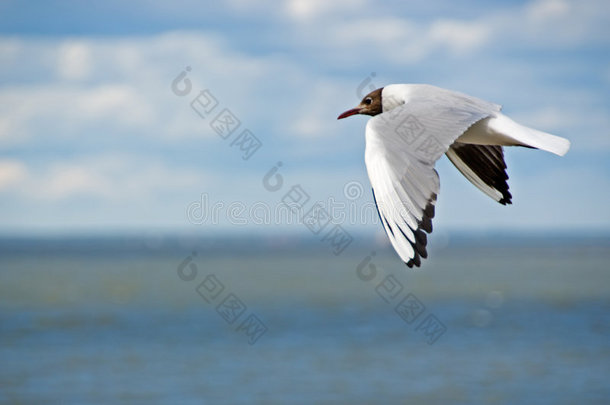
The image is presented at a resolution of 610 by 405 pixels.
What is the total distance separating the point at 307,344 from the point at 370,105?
2625 cm

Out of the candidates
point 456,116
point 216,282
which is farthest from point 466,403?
point 216,282

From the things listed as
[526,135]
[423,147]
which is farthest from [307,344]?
[423,147]

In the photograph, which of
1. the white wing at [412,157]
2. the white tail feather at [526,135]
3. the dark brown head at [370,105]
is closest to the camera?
the white wing at [412,157]

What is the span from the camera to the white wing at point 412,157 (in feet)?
12.8

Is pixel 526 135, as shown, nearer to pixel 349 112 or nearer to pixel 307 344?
pixel 349 112

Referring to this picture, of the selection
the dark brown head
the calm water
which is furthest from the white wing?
the calm water

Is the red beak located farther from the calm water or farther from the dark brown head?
the calm water

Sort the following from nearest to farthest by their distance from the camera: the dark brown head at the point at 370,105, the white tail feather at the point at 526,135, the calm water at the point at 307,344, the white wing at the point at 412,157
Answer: the white wing at the point at 412,157, the white tail feather at the point at 526,135, the dark brown head at the point at 370,105, the calm water at the point at 307,344

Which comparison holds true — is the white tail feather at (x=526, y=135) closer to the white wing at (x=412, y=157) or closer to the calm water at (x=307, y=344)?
the white wing at (x=412, y=157)

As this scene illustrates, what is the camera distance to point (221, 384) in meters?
24.7

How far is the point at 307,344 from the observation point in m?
31.3

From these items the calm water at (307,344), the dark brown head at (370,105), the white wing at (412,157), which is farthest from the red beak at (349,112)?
the calm water at (307,344)

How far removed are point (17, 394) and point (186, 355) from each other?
23.1 ft

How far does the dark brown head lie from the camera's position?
18.3ft
